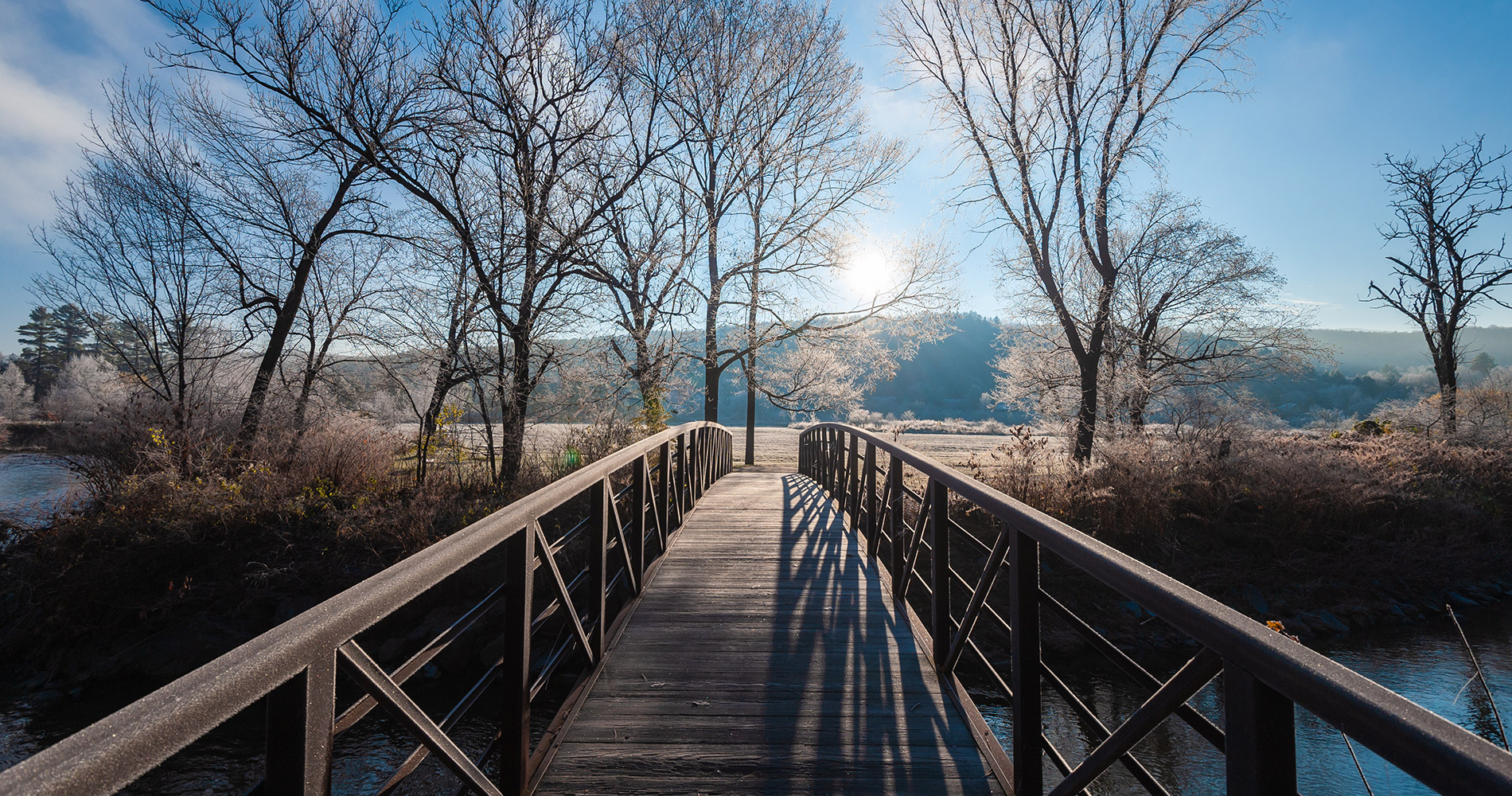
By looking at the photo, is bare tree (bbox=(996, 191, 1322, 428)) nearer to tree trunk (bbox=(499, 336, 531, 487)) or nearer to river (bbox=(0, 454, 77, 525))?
tree trunk (bbox=(499, 336, 531, 487))

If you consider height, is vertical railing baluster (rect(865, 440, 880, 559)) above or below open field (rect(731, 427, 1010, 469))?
above

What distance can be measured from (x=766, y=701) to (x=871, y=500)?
2.87 metres

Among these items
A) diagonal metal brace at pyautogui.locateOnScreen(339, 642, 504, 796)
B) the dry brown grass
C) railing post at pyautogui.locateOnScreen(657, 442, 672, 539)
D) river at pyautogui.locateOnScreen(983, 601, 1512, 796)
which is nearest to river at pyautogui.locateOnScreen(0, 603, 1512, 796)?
river at pyautogui.locateOnScreen(983, 601, 1512, 796)

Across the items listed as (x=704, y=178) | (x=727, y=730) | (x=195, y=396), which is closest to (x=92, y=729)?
(x=727, y=730)

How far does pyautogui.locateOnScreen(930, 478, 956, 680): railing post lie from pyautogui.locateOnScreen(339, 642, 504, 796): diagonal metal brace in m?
2.25

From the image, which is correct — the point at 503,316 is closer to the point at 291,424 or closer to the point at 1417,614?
the point at 291,424

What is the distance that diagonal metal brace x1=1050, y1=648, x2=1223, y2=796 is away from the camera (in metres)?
1.25

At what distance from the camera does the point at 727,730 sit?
2.60m

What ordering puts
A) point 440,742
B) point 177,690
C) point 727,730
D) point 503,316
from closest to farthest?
point 177,690, point 440,742, point 727,730, point 503,316

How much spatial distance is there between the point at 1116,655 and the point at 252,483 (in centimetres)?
1110

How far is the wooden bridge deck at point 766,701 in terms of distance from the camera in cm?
231

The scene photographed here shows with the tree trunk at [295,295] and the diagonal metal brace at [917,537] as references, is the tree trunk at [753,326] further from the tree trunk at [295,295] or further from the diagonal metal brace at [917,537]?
the diagonal metal brace at [917,537]

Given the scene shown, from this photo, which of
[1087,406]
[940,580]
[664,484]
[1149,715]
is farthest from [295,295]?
[1087,406]

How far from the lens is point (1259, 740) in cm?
112
